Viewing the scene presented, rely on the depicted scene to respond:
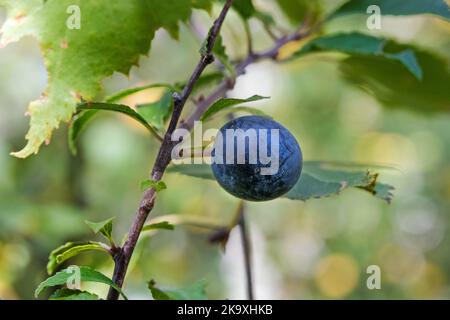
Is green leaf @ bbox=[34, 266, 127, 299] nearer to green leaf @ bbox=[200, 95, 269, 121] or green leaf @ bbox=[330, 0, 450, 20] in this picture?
green leaf @ bbox=[200, 95, 269, 121]

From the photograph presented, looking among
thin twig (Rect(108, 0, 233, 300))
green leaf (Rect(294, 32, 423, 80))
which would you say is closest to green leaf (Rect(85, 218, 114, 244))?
thin twig (Rect(108, 0, 233, 300))

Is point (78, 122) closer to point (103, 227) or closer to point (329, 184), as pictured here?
point (103, 227)

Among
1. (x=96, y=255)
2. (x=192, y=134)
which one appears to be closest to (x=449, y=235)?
(x=96, y=255)

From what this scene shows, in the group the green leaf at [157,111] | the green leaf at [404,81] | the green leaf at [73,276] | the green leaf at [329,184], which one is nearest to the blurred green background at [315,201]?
the green leaf at [404,81]

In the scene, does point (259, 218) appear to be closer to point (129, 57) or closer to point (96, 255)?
point (96, 255)

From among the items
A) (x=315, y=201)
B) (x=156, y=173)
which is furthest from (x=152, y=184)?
(x=315, y=201)

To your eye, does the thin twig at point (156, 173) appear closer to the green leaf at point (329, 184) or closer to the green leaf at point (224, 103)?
the green leaf at point (224, 103)
